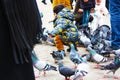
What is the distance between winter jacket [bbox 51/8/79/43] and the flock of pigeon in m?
0.34

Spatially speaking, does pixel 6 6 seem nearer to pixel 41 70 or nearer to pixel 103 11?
pixel 41 70

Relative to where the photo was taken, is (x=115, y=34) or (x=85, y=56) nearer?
(x=85, y=56)

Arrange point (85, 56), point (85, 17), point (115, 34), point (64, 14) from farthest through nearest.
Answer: point (85, 17)
point (115, 34)
point (64, 14)
point (85, 56)

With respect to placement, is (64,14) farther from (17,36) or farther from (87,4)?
(17,36)

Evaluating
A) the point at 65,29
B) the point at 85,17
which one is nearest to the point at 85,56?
the point at 65,29

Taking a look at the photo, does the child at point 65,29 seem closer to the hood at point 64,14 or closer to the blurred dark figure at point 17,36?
the hood at point 64,14

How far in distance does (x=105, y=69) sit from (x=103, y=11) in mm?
3314

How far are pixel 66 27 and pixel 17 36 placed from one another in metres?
4.09

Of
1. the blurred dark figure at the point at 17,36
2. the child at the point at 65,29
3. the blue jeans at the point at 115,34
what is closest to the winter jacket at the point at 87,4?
the blue jeans at the point at 115,34

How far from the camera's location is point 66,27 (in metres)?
6.15

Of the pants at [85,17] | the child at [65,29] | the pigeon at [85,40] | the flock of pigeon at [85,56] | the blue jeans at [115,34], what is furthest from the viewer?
the pants at [85,17]

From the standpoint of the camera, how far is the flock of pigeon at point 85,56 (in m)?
4.75

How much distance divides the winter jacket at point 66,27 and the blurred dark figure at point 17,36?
3.82 metres

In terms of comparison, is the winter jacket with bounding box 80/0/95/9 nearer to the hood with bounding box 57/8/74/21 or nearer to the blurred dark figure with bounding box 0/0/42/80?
the hood with bounding box 57/8/74/21
